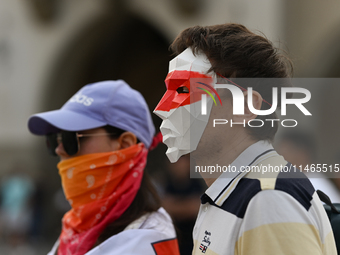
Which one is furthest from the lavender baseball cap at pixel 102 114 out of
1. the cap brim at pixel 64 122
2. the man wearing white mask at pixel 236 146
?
the man wearing white mask at pixel 236 146

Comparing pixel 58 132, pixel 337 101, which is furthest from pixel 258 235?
pixel 337 101

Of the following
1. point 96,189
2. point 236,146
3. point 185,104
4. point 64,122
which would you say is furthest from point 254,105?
point 64,122

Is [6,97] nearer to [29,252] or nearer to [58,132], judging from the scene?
[29,252]

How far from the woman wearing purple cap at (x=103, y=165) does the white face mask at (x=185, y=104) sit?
2.69 ft

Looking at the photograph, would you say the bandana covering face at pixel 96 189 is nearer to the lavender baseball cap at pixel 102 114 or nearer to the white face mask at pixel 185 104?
the lavender baseball cap at pixel 102 114

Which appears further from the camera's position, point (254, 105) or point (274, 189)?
point (254, 105)

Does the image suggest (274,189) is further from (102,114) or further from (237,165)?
(102,114)

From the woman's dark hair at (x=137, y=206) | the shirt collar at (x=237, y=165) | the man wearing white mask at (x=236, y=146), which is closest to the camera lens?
the man wearing white mask at (x=236, y=146)

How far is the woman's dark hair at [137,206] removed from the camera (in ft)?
7.32

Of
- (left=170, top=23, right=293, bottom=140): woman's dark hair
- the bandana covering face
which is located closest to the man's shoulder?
(left=170, top=23, right=293, bottom=140): woman's dark hair

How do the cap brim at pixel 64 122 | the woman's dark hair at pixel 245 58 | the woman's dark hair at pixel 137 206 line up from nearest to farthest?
the woman's dark hair at pixel 245 58
the woman's dark hair at pixel 137 206
the cap brim at pixel 64 122

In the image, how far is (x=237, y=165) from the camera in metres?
1.39

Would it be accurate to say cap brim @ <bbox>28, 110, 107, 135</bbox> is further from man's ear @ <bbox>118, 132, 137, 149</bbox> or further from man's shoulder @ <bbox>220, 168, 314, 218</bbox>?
man's shoulder @ <bbox>220, 168, 314, 218</bbox>

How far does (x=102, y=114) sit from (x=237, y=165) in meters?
1.34
